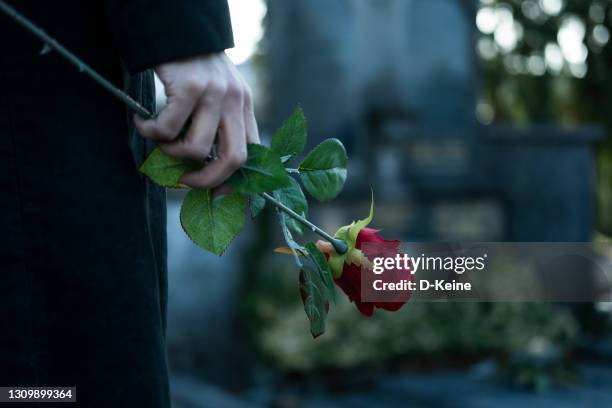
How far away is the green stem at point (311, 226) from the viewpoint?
1122 mm

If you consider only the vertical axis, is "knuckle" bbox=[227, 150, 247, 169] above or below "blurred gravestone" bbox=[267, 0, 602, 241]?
below

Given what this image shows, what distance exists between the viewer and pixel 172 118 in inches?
38.6

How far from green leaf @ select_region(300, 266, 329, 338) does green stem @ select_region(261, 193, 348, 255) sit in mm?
49

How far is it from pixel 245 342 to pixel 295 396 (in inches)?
35.8

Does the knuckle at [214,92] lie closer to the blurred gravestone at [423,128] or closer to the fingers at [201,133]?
the fingers at [201,133]

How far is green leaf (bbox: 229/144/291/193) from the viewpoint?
105 centimetres

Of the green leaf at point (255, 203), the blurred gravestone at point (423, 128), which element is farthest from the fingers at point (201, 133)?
the blurred gravestone at point (423, 128)

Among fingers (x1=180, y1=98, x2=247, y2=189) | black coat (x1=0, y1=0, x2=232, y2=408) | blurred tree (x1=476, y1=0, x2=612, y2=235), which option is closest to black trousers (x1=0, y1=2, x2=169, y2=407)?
black coat (x1=0, y1=0, x2=232, y2=408)

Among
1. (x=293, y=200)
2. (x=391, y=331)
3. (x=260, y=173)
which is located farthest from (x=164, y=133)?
(x=391, y=331)

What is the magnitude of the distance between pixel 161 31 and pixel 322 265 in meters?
0.37

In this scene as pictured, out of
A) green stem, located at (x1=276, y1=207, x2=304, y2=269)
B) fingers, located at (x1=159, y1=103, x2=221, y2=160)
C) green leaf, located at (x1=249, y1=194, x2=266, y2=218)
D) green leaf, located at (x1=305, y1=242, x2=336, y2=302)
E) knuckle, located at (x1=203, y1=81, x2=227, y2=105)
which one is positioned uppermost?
knuckle, located at (x1=203, y1=81, x2=227, y2=105)

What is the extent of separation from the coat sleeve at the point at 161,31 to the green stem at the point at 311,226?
0.73 feet

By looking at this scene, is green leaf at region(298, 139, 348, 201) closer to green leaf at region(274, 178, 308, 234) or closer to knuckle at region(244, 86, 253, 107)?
green leaf at region(274, 178, 308, 234)

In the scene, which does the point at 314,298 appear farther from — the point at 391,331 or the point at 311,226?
the point at 391,331
